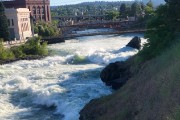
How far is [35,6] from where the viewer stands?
3686 inches

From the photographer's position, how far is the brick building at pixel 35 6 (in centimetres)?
8950

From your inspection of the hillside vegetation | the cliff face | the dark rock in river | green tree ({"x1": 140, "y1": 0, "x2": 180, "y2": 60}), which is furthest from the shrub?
the cliff face

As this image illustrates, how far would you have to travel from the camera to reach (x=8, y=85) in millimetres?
28547

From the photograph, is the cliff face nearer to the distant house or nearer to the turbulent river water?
the turbulent river water

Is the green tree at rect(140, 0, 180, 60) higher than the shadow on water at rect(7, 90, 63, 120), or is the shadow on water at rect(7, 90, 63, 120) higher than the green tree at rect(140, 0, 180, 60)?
the green tree at rect(140, 0, 180, 60)

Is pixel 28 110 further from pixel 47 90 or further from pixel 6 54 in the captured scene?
pixel 6 54

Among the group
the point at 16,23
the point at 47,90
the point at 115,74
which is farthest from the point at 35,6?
the point at 47,90

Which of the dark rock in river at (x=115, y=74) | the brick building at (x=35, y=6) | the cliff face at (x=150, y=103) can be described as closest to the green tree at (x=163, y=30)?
the dark rock in river at (x=115, y=74)

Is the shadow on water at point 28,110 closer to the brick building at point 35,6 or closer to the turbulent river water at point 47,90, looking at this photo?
the turbulent river water at point 47,90

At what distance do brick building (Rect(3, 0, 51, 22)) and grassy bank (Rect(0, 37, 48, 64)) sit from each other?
4055 centimetres

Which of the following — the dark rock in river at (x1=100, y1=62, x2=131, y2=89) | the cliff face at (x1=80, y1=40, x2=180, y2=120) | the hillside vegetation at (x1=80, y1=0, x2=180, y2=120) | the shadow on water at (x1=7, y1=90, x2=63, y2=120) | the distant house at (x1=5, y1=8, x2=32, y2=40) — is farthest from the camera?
the distant house at (x1=5, y1=8, x2=32, y2=40)

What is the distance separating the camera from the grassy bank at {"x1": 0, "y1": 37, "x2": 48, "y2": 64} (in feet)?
144

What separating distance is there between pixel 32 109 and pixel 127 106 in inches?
396

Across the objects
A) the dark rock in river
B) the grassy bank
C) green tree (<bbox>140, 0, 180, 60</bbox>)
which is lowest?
the grassy bank
